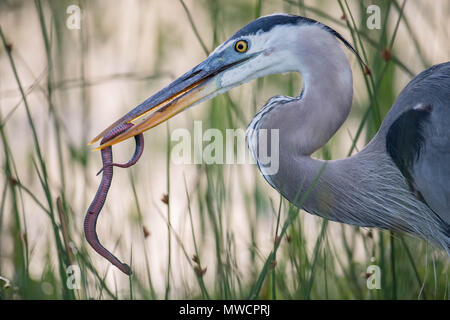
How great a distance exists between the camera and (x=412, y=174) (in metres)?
1.26

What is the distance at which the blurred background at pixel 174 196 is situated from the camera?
1360 mm

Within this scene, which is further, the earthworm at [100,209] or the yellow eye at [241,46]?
the yellow eye at [241,46]

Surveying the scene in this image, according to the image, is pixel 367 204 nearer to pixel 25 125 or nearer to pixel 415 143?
pixel 415 143

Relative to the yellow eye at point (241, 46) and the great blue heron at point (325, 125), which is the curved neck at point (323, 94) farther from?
the yellow eye at point (241, 46)

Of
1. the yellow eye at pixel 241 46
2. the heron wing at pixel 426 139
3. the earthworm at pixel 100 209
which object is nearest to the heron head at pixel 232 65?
→ the yellow eye at pixel 241 46

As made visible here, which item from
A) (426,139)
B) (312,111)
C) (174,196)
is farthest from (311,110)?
(174,196)

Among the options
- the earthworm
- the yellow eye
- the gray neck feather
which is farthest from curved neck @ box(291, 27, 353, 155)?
the earthworm

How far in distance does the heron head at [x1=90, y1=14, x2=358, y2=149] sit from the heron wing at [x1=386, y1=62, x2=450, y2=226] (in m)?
0.27

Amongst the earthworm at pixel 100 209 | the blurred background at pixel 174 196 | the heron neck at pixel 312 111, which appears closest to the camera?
the earthworm at pixel 100 209

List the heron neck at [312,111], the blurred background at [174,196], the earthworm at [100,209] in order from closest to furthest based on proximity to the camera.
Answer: the earthworm at [100,209] < the heron neck at [312,111] < the blurred background at [174,196]

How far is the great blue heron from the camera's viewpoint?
123 centimetres

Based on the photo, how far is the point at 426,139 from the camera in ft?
4.07
